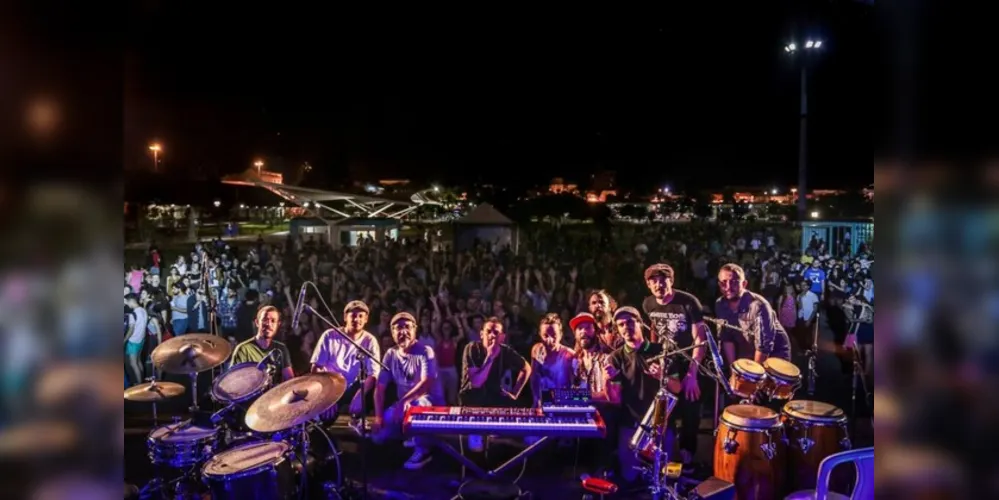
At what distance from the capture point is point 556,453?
6219 millimetres

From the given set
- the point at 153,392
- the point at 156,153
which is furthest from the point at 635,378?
the point at 156,153

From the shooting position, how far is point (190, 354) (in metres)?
5.15

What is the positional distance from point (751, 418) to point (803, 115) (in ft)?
12.3

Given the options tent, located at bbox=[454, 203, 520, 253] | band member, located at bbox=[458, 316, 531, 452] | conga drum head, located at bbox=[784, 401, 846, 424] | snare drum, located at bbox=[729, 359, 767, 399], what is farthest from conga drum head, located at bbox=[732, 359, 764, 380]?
tent, located at bbox=[454, 203, 520, 253]

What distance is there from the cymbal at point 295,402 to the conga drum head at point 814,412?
11.7 ft

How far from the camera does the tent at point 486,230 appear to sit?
28.0ft

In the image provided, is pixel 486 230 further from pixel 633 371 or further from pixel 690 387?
pixel 690 387

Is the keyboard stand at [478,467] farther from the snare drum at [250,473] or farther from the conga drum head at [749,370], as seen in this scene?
the conga drum head at [749,370]

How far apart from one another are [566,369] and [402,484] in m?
1.89

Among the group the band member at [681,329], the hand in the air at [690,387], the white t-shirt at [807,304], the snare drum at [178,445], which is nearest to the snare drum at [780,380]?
the band member at [681,329]

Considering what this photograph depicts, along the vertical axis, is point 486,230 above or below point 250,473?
above

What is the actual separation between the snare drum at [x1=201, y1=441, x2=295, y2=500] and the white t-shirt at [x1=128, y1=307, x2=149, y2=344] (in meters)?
3.17

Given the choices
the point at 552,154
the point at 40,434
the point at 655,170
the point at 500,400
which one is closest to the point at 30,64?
the point at 40,434

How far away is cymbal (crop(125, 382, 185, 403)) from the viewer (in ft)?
17.3
